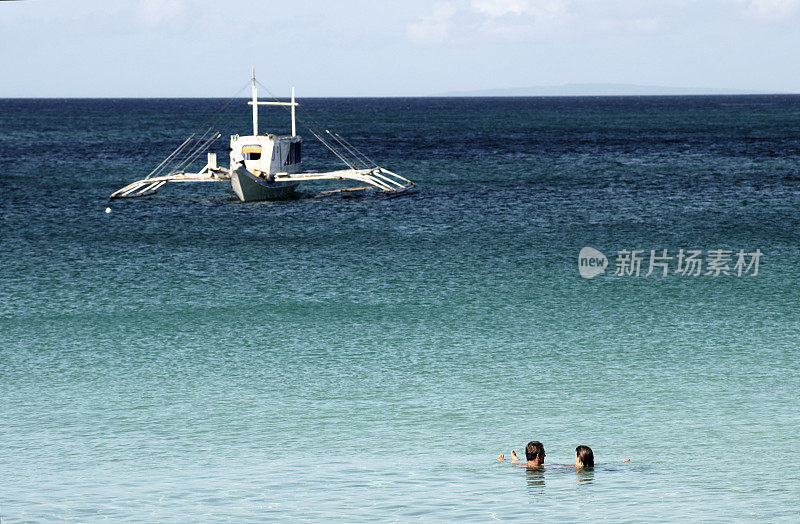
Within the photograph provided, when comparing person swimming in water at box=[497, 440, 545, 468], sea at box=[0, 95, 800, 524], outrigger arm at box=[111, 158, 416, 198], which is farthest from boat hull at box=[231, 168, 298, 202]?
person swimming in water at box=[497, 440, 545, 468]

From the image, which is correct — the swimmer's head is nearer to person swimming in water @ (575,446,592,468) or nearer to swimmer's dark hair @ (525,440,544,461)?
swimmer's dark hair @ (525,440,544,461)

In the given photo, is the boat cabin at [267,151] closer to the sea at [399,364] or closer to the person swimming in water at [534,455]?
the sea at [399,364]

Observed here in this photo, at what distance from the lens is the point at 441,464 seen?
20328mm

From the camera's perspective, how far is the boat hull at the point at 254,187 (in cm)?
7269

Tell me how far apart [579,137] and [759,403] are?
145 metres

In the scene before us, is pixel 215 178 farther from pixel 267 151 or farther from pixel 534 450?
pixel 534 450

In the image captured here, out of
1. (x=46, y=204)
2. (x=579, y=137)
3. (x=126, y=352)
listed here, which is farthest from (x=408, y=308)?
(x=579, y=137)

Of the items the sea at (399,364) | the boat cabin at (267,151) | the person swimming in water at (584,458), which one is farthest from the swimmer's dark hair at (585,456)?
the boat cabin at (267,151)

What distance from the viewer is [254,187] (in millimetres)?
73875

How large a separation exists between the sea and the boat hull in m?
5.34

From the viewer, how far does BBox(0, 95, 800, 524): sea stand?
61.6 feet

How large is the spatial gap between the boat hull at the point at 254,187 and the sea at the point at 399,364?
5343 mm

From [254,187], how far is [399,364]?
46.8m

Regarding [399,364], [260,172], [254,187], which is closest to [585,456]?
[399,364]
